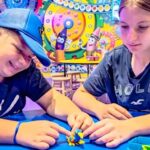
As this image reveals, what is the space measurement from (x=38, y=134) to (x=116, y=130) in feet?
0.57

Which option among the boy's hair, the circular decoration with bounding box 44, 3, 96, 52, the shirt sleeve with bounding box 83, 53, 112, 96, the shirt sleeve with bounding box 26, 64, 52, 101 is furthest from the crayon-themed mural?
the boy's hair

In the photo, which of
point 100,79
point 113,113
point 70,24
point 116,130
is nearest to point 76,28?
point 70,24

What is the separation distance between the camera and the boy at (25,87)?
0.62 metres

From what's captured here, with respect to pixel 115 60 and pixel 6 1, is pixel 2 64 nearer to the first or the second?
pixel 115 60

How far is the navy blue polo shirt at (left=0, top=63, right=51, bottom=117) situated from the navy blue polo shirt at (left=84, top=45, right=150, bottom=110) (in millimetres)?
193

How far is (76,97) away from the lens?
981 millimetres

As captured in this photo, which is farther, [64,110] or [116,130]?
[64,110]

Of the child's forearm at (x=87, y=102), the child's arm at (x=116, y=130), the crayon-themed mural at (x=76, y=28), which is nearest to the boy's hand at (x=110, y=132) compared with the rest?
the child's arm at (x=116, y=130)

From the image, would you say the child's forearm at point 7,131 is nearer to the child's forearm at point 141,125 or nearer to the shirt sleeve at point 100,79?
the child's forearm at point 141,125

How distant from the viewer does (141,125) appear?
693mm

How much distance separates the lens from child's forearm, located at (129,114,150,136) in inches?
26.5

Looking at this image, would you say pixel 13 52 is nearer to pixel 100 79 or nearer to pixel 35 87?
pixel 35 87

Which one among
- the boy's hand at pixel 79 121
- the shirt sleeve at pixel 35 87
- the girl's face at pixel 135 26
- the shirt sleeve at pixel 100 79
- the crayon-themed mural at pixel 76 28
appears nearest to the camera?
the boy's hand at pixel 79 121

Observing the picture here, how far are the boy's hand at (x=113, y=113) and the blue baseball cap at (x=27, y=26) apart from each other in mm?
207
